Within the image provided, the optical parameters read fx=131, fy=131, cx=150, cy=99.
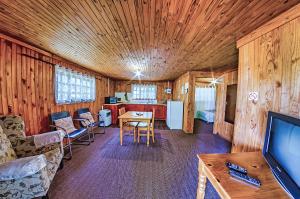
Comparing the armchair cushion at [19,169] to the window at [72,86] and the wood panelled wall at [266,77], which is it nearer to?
the window at [72,86]

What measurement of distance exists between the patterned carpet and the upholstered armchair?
40 centimetres

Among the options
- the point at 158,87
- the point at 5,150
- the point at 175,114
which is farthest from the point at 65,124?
the point at 158,87

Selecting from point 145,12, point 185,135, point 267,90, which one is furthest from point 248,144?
point 185,135

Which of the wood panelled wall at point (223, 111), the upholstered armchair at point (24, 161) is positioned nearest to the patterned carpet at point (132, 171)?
the upholstered armchair at point (24, 161)

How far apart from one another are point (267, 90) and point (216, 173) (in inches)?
43.6

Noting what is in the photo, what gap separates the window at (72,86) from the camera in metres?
3.21

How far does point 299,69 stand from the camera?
1.13 m

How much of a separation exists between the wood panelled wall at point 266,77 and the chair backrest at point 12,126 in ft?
10.5

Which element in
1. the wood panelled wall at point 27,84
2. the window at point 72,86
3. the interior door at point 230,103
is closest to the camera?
the wood panelled wall at point 27,84

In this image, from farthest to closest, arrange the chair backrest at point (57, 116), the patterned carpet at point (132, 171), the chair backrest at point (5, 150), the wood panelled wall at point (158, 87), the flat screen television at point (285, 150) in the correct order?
the wood panelled wall at point (158, 87)
the chair backrest at point (57, 116)
the patterned carpet at point (132, 171)
the chair backrest at point (5, 150)
the flat screen television at point (285, 150)

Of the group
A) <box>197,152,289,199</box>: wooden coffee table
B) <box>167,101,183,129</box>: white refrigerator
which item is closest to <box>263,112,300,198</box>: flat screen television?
<box>197,152,289,199</box>: wooden coffee table

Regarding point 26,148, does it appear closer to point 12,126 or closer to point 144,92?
point 12,126

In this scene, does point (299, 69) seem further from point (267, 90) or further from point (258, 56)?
point (258, 56)

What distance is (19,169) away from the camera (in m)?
1.25
